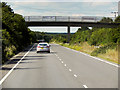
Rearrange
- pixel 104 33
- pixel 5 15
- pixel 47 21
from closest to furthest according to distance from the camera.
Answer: pixel 5 15, pixel 47 21, pixel 104 33

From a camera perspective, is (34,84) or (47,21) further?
(47,21)

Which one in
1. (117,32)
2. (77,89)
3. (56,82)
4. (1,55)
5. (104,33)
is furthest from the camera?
(104,33)

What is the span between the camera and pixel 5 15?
42.6 m

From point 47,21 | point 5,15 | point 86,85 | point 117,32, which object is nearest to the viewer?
point 86,85

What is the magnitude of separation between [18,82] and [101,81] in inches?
148

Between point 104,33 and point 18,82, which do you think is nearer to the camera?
point 18,82

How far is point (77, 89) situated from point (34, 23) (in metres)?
65.9

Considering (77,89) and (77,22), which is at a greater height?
(77,22)

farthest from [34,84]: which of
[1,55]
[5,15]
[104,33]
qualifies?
[104,33]

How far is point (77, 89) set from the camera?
36.9ft

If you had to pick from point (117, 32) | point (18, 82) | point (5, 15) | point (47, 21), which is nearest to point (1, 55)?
point (18, 82)

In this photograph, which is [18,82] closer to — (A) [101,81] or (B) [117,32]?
(A) [101,81]

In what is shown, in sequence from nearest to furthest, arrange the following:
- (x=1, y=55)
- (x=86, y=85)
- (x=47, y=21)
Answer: (x=86, y=85)
(x=1, y=55)
(x=47, y=21)

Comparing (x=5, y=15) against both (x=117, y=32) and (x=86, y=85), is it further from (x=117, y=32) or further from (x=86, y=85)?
(x=117, y=32)
